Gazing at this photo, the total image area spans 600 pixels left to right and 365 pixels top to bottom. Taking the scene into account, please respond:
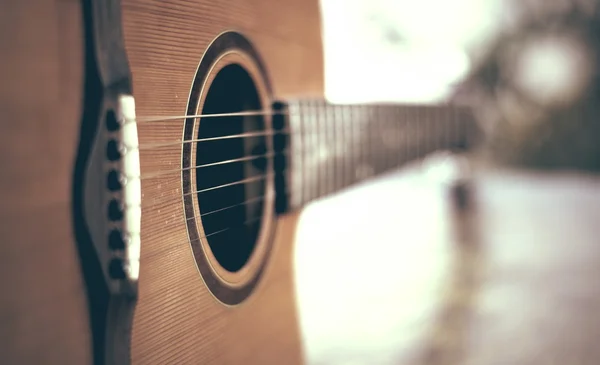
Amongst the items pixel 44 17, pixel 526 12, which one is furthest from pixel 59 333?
pixel 526 12

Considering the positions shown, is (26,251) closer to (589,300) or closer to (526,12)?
(589,300)

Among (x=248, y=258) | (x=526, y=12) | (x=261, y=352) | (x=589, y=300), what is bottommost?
(x=589, y=300)

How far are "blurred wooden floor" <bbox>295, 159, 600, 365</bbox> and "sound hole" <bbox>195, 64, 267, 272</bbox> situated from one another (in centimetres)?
16

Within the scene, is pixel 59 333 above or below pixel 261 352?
above

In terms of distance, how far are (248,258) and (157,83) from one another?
25 centimetres

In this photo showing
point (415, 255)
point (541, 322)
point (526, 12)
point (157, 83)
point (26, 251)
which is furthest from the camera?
point (526, 12)

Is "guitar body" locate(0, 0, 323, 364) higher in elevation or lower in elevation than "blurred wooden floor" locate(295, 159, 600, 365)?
higher

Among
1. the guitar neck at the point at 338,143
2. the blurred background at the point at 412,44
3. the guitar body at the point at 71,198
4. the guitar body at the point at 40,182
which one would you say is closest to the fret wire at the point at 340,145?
the guitar neck at the point at 338,143

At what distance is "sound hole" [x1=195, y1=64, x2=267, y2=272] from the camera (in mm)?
548

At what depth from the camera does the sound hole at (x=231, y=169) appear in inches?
21.6

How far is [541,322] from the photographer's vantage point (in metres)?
1.00

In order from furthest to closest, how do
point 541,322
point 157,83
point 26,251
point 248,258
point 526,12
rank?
1. point 526,12
2. point 541,322
3. point 248,258
4. point 157,83
5. point 26,251

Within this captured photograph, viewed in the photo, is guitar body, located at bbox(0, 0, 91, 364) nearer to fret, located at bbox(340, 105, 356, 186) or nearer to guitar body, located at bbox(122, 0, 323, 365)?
guitar body, located at bbox(122, 0, 323, 365)

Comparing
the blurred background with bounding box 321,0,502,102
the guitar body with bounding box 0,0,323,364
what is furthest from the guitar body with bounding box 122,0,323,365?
the blurred background with bounding box 321,0,502,102
